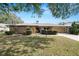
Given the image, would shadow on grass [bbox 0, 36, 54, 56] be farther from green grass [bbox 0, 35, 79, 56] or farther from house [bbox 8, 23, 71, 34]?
house [bbox 8, 23, 71, 34]

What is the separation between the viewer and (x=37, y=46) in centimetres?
602

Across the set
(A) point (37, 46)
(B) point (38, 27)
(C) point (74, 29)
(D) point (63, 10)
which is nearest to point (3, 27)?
(B) point (38, 27)

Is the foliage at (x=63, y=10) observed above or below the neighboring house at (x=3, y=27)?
above

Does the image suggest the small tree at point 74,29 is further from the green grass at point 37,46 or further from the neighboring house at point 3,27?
the neighboring house at point 3,27

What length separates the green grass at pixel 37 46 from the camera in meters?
Result: 5.92

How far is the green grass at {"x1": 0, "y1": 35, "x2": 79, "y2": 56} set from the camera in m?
5.92

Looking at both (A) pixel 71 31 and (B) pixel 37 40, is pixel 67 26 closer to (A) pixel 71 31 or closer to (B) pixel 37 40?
(A) pixel 71 31

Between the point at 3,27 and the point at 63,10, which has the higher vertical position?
the point at 63,10

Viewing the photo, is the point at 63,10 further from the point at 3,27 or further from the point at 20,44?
the point at 3,27

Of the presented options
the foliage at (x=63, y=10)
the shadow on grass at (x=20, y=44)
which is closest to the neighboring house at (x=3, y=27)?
the shadow on grass at (x=20, y=44)

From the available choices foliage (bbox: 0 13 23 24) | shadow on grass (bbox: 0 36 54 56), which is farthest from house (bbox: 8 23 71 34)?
shadow on grass (bbox: 0 36 54 56)

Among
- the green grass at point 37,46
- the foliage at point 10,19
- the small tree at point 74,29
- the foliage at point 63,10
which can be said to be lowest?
the green grass at point 37,46

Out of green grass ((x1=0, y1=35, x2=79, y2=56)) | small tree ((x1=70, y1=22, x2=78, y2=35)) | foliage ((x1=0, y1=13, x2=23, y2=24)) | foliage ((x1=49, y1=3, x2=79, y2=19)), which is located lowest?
green grass ((x1=0, y1=35, x2=79, y2=56))

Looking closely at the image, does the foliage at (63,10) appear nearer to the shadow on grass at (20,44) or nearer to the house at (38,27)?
the house at (38,27)
